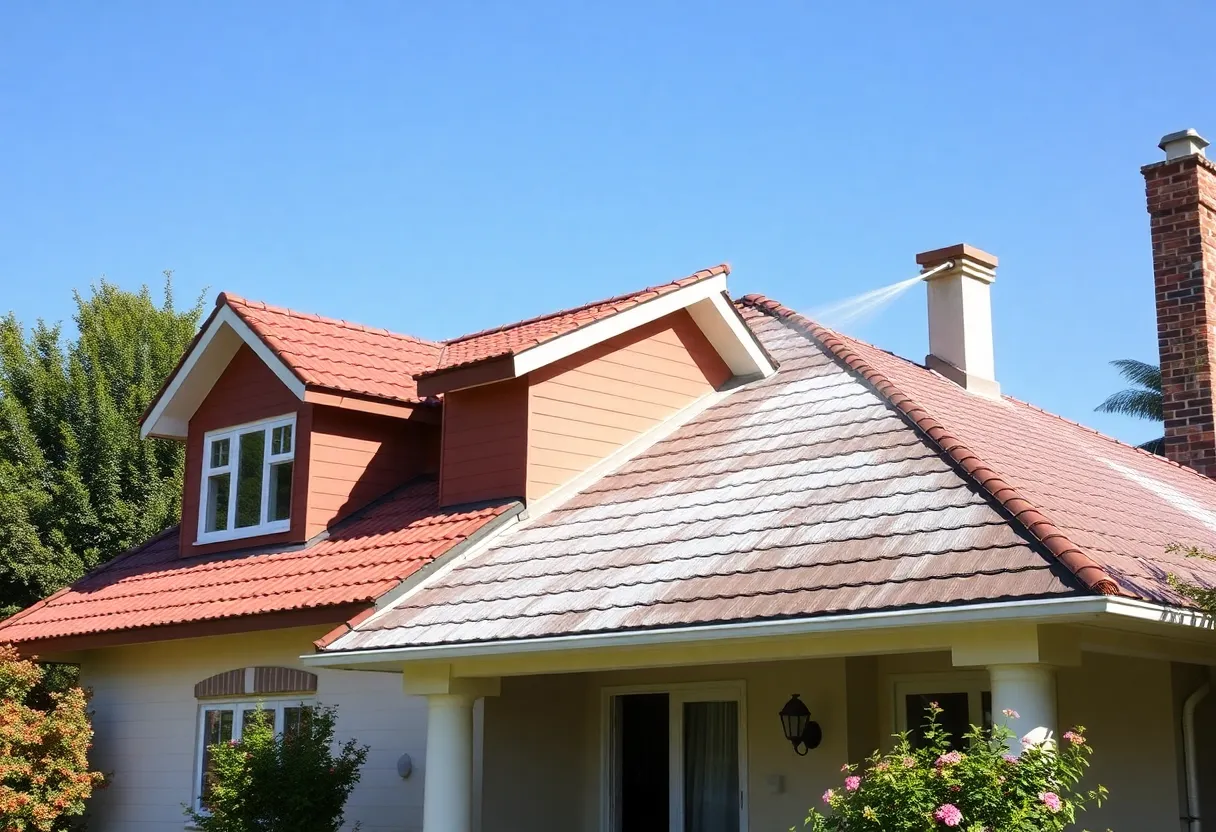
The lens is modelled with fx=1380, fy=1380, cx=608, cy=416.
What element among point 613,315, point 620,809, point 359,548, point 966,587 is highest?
point 613,315

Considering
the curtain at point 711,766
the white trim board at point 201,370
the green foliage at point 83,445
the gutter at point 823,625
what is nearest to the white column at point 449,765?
the gutter at point 823,625

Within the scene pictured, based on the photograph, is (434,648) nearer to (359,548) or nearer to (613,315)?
(359,548)

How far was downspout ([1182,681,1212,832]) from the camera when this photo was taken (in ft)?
36.3

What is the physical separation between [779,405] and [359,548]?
427cm

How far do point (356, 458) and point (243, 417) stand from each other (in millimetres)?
1633

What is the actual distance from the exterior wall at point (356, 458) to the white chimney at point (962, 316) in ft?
18.8

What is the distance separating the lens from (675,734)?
12.7 metres

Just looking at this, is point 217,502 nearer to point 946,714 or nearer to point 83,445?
point 946,714

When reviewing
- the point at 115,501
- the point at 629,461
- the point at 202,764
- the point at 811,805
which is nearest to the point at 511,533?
the point at 629,461

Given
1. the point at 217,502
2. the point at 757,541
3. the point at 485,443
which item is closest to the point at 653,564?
the point at 757,541

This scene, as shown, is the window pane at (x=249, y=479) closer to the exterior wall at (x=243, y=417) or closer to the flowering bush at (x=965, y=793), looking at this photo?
the exterior wall at (x=243, y=417)

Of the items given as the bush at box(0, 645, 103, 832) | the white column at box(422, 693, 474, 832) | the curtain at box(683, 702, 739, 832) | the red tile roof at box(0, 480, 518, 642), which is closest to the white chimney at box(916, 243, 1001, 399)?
the curtain at box(683, 702, 739, 832)

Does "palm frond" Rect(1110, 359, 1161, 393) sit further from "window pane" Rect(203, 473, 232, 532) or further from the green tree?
"window pane" Rect(203, 473, 232, 532)

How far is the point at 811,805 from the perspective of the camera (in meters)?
11.4
